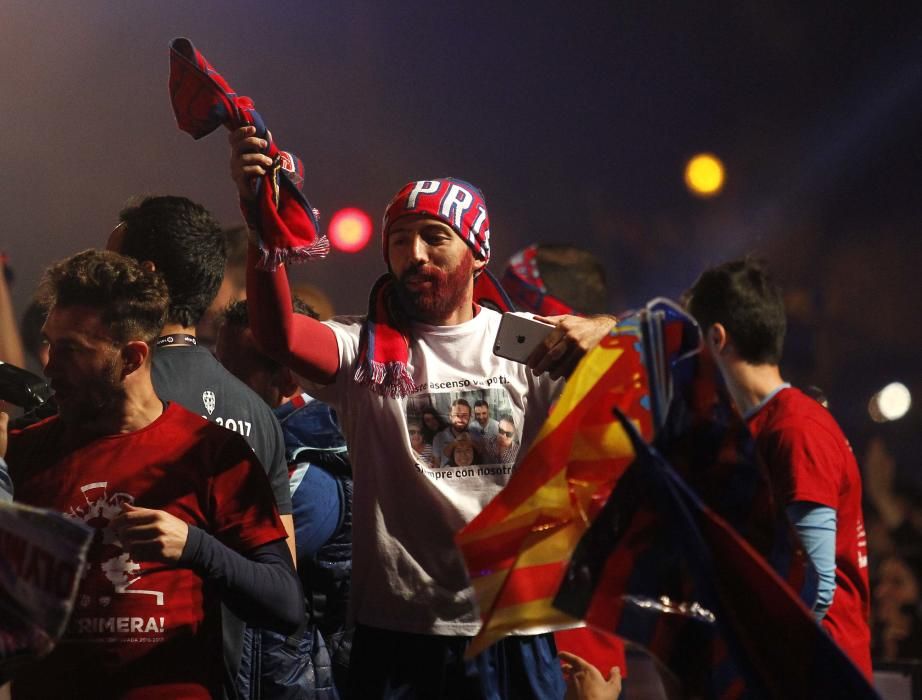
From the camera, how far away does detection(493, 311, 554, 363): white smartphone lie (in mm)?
2125

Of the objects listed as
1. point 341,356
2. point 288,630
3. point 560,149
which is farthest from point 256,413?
point 560,149

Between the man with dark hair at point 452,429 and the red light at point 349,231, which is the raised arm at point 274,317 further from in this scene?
the red light at point 349,231

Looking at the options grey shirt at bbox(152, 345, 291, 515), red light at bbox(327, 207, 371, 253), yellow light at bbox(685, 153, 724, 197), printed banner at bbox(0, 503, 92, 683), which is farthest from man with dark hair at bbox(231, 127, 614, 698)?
yellow light at bbox(685, 153, 724, 197)

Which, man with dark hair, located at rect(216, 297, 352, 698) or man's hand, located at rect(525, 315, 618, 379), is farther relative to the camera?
man with dark hair, located at rect(216, 297, 352, 698)

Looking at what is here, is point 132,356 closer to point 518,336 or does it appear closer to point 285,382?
point 518,336

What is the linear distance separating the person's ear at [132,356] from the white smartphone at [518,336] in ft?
2.08

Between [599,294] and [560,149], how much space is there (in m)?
3.26

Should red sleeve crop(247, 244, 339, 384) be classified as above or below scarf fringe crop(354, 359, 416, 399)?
above

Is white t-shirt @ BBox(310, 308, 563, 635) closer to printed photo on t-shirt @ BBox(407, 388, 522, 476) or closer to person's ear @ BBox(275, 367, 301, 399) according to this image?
printed photo on t-shirt @ BBox(407, 388, 522, 476)

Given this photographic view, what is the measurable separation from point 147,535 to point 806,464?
1.38 meters

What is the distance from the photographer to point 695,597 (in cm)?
146

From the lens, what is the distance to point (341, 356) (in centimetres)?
226

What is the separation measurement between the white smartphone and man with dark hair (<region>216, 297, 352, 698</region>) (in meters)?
0.67

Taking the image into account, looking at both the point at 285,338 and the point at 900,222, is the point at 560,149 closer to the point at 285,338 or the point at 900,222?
the point at 900,222
